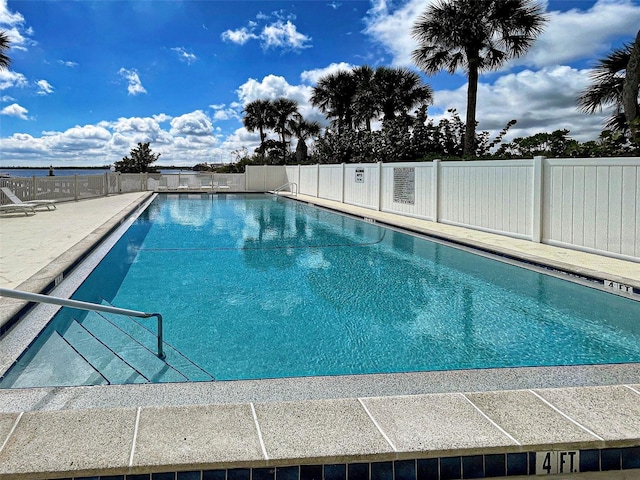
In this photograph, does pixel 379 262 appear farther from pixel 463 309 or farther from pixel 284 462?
pixel 284 462

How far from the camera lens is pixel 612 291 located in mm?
5508

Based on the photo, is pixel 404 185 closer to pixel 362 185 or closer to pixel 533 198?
pixel 362 185

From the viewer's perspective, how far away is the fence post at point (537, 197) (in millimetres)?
8203

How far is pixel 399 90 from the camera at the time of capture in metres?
26.2

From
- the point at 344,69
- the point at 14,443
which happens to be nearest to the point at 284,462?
the point at 14,443

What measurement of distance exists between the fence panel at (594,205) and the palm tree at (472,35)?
908 cm

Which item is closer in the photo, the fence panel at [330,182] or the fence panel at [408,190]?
the fence panel at [408,190]

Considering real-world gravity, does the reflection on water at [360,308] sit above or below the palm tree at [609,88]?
below

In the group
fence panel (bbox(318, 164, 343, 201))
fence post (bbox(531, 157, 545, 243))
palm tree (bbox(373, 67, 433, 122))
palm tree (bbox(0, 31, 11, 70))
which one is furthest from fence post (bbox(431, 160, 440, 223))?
palm tree (bbox(0, 31, 11, 70))

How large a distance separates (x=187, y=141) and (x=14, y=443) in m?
35.8

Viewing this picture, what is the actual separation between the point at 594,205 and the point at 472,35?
10536 millimetres

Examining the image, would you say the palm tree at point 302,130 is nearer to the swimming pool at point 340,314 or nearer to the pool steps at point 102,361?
the swimming pool at point 340,314

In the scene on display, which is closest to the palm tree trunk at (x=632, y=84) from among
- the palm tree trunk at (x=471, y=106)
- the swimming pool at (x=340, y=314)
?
the palm tree trunk at (x=471, y=106)

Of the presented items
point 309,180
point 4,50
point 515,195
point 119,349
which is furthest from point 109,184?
point 119,349
